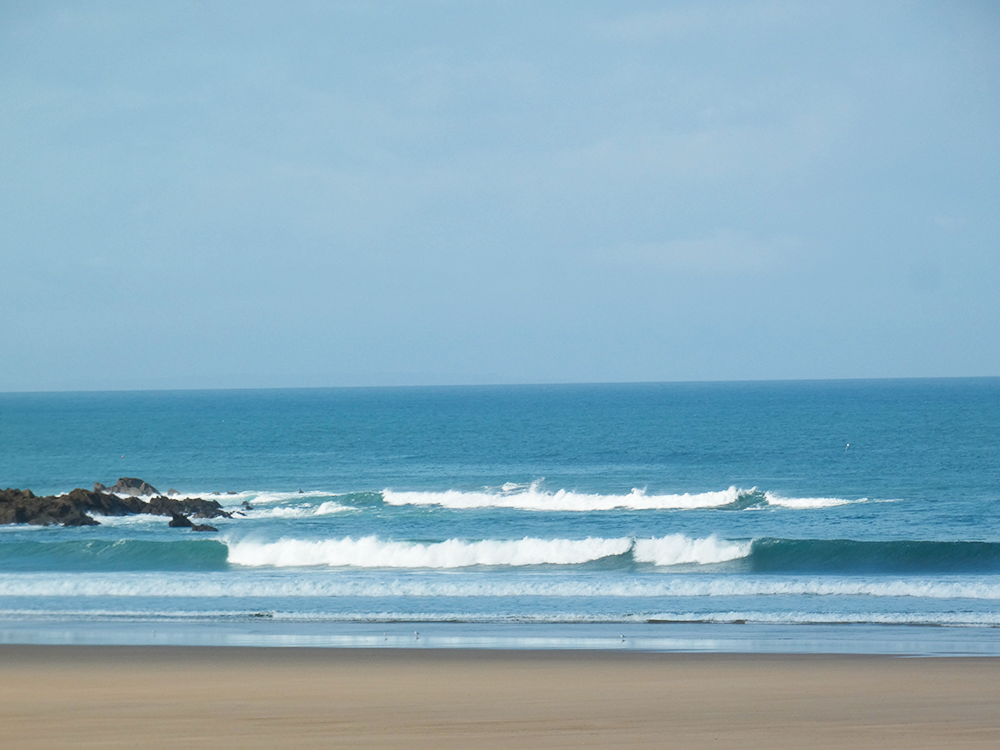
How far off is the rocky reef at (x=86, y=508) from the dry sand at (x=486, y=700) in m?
16.8

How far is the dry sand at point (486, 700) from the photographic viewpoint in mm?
9461

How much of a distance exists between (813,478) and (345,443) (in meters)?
34.7

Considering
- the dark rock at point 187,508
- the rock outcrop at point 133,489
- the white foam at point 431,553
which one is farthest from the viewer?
the rock outcrop at point 133,489

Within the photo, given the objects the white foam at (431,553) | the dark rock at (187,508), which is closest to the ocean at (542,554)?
the white foam at (431,553)

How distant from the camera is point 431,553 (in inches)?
943

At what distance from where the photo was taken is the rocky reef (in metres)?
29.9

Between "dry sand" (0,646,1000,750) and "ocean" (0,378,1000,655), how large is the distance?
4.08ft

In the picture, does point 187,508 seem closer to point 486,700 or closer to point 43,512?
point 43,512

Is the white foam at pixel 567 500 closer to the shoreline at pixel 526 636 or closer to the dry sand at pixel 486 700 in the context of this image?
the shoreline at pixel 526 636

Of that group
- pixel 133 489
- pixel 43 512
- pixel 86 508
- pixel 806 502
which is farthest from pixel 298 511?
pixel 806 502

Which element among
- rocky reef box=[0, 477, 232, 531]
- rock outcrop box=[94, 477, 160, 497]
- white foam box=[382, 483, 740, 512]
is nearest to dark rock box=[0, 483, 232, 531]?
rocky reef box=[0, 477, 232, 531]

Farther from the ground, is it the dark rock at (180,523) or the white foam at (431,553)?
the dark rock at (180,523)

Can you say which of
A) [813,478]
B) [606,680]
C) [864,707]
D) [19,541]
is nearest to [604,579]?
[606,680]

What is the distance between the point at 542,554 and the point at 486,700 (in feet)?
43.1
